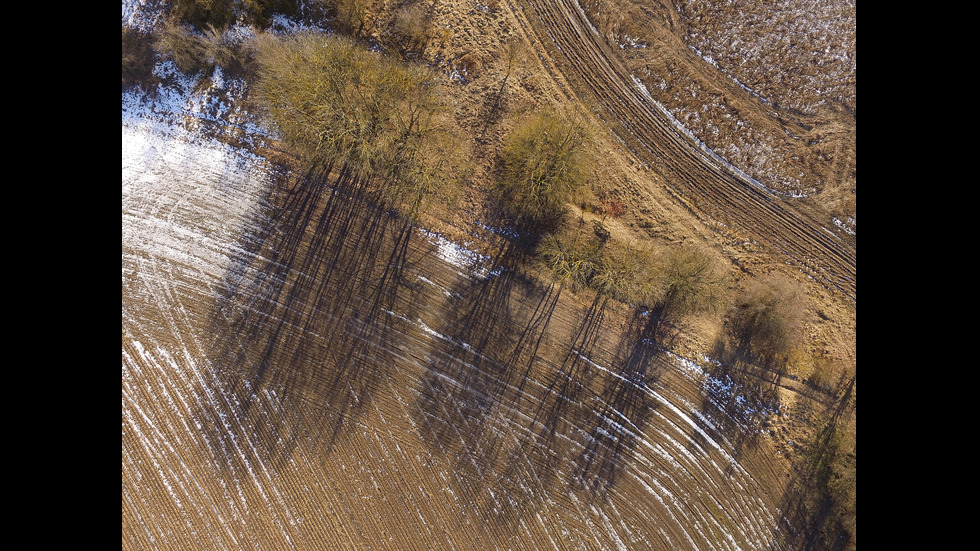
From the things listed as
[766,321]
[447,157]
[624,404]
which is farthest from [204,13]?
[766,321]

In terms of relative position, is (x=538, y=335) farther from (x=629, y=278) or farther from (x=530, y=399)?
(x=629, y=278)

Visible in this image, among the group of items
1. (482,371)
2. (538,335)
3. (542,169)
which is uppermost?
(542,169)

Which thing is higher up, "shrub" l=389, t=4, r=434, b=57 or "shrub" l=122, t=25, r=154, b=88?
"shrub" l=389, t=4, r=434, b=57

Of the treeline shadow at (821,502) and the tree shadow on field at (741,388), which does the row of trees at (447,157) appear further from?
the treeline shadow at (821,502)

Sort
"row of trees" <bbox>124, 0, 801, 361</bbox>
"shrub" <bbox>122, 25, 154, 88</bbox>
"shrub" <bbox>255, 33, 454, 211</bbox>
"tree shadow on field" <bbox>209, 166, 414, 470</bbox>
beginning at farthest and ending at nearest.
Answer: "tree shadow on field" <bbox>209, 166, 414, 470</bbox>
"shrub" <bbox>122, 25, 154, 88</bbox>
"row of trees" <bbox>124, 0, 801, 361</bbox>
"shrub" <bbox>255, 33, 454, 211</bbox>

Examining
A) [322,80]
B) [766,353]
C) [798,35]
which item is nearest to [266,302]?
[322,80]

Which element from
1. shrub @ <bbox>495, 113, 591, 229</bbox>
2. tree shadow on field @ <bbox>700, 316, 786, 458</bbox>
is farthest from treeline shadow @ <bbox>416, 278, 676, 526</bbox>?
shrub @ <bbox>495, 113, 591, 229</bbox>

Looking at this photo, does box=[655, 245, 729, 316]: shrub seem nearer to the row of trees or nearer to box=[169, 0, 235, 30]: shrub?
the row of trees
